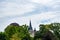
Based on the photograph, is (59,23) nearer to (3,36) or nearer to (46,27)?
(46,27)

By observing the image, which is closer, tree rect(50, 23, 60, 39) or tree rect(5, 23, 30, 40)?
tree rect(5, 23, 30, 40)

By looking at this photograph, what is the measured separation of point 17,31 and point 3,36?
21.6ft

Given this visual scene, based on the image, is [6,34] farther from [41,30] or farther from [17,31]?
[41,30]

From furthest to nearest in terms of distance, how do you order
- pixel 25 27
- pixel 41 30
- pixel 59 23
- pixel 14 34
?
pixel 59 23 → pixel 41 30 → pixel 25 27 → pixel 14 34

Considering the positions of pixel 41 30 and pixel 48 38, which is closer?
pixel 48 38

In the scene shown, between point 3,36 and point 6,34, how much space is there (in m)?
4.27

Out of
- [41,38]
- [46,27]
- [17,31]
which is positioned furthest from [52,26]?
[17,31]

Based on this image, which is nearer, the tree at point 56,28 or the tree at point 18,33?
the tree at point 18,33

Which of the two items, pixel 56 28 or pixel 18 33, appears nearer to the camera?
pixel 18 33

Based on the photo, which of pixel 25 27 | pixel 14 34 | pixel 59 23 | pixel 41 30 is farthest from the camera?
pixel 59 23

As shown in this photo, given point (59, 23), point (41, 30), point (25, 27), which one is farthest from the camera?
point (59, 23)

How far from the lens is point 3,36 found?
70.3 meters

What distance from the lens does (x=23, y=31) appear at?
6569 cm

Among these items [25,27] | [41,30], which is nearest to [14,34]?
[25,27]
